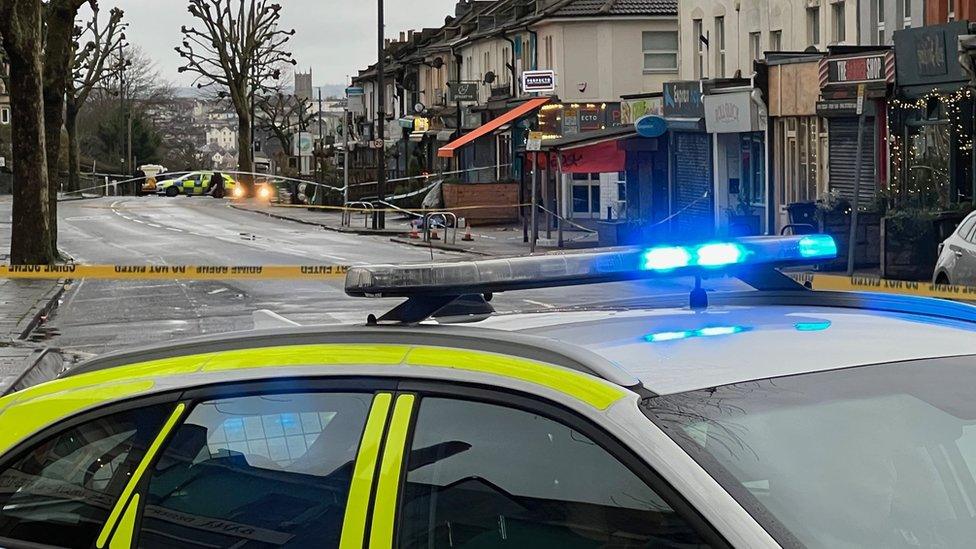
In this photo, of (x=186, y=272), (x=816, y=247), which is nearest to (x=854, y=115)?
(x=186, y=272)

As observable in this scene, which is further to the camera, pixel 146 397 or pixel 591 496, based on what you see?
pixel 146 397

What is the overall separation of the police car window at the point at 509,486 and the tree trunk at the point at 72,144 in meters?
84.6

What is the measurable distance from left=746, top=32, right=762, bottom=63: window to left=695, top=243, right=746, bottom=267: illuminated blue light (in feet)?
115

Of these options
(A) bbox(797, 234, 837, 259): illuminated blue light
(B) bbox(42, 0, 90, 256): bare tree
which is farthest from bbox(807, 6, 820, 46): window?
(A) bbox(797, 234, 837, 259): illuminated blue light

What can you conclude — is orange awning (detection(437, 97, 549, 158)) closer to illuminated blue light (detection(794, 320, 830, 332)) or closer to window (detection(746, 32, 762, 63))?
window (detection(746, 32, 762, 63))

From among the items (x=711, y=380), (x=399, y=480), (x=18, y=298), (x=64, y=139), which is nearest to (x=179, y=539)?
(x=399, y=480)

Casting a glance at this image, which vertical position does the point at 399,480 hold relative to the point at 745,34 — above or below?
below

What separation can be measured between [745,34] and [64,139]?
167ft

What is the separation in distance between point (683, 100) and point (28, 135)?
15947 mm

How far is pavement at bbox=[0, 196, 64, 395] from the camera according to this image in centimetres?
1546

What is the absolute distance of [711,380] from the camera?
2.88 metres

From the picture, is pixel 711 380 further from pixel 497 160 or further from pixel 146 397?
pixel 497 160

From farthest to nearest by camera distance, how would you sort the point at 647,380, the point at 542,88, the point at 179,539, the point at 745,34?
the point at 542,88 < the point at 745,34 < the point at 179,539 < the point at 647,380

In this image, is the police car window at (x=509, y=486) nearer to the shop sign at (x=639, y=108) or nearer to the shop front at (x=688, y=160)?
the shop front at (x=688, y=160)
